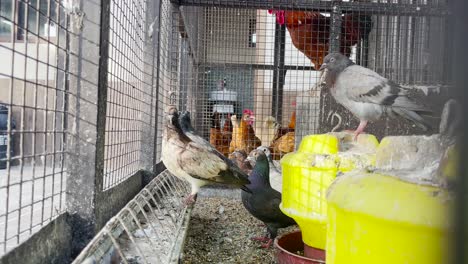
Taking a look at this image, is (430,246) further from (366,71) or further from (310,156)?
(366,71)

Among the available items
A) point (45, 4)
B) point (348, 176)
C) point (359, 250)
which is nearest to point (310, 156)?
point (348, 176)

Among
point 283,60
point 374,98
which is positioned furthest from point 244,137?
point 374,98

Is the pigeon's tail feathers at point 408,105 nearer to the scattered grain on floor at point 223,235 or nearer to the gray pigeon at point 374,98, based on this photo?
the gray pigeon at point 374,98

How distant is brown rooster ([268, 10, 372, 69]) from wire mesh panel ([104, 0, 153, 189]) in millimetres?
2262

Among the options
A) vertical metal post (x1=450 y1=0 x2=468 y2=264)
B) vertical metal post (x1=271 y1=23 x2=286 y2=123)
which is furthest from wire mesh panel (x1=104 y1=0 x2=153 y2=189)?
vertical metal post (x1=271 y1=23 x2=286 y2=123)

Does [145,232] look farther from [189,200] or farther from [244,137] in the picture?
[244,137]

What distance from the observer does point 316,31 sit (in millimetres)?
5137

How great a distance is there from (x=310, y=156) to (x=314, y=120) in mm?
2093

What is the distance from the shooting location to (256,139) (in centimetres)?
549

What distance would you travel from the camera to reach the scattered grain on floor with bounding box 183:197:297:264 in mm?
2449

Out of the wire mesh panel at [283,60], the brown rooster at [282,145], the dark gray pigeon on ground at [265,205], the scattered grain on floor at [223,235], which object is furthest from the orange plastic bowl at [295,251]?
the brown rooster at [282,145]

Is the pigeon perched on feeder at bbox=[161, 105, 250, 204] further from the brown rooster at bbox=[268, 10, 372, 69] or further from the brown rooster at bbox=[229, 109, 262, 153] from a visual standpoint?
the brown rooster at bbox=[268, 10, 372, 69]

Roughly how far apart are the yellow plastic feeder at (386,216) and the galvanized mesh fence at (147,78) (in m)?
0.20

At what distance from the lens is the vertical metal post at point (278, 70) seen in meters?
5.33
